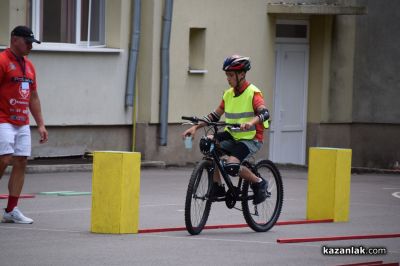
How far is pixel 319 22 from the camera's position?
2647 centimetres

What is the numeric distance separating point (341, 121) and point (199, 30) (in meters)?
5.02

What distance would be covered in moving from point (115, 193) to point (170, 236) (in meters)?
0.70

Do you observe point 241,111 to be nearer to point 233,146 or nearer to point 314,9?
point 233,146

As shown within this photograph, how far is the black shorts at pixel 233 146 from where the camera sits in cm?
1226

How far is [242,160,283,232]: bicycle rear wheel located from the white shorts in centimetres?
240

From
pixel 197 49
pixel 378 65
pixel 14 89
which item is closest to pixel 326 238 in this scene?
pixel 14 89

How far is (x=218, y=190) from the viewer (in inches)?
479

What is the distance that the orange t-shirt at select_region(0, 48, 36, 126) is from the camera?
12.1 metres

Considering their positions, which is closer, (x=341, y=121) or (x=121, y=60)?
(x=121, y=60)

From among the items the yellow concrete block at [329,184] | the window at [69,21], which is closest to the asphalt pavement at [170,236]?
the yellow concrete block at [329,184]

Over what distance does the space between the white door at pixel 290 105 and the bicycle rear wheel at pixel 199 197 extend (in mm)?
14137

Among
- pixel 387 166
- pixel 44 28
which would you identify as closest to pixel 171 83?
pixel 44 28

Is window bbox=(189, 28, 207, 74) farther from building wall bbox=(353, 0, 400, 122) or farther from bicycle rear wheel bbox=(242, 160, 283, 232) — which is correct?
bicycle rear wheel bbox=(242, 160, 283, 232)

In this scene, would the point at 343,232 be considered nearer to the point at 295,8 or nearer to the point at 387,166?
the point at 295,8
